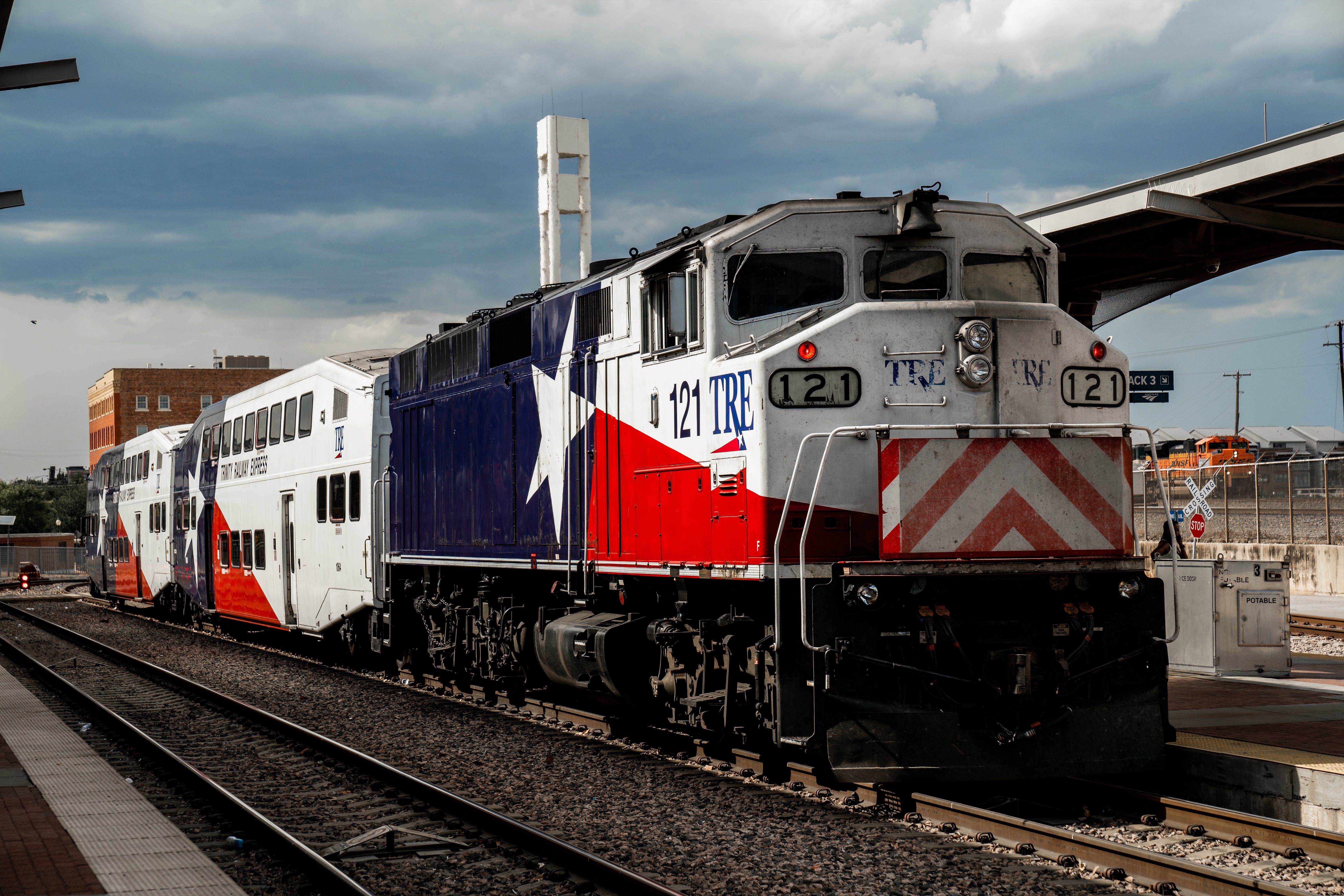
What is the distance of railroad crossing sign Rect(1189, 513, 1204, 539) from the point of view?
725 inches

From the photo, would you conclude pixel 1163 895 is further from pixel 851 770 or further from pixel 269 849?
pixel 269 849

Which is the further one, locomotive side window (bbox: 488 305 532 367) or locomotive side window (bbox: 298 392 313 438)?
locomotive side window (bbox: 298 392 313 438)

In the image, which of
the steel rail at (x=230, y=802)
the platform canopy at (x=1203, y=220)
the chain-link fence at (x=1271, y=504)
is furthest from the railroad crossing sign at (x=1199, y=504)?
the steel rail at (x=230, y=802)

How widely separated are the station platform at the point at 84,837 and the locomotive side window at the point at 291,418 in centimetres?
884

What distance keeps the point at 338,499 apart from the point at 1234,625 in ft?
38.5

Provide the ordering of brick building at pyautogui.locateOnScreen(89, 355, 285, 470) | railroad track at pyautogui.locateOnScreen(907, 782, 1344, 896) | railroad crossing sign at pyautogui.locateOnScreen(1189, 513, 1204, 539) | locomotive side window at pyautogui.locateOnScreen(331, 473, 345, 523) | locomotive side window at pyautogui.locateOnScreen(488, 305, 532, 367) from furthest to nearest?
brick building at pyautogui.locateOnScreen(89, 355, 285, 470) → railroad crossing sign at pyautogui.locateOnScreen(1189, 513, 1204, 539) → locomotive side window at pyautogui.locateOnScreen(331, 473, 345, 523) → locomotive side window at pyautogui.locateOnScreen(488, 305, 532, 367) → railroad track at pyautogui.locateOnScreen(907, 782, 1344, 896)

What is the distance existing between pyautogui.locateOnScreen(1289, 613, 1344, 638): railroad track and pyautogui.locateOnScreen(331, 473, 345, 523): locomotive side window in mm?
13380

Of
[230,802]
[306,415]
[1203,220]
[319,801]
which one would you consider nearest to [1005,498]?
[319,801]

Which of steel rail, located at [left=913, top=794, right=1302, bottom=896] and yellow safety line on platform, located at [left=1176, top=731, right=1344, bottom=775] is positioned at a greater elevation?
yellow safety line on platform, located at [left=1176, top=731, right=1344, bottom=775]

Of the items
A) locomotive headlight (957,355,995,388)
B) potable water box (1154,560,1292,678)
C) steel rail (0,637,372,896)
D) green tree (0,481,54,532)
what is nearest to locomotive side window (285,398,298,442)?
steel rail (0,637,372,896)

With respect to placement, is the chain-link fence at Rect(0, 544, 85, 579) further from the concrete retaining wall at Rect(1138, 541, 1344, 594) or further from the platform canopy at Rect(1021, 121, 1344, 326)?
the platform canopy at Rect(1021, 121, 1344, 326)

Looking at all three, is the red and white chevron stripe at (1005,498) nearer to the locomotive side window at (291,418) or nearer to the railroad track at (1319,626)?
the railroad track at (1319,626)

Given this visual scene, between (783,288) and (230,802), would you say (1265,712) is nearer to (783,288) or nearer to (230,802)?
(783,288)

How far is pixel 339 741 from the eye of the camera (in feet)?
37.3
